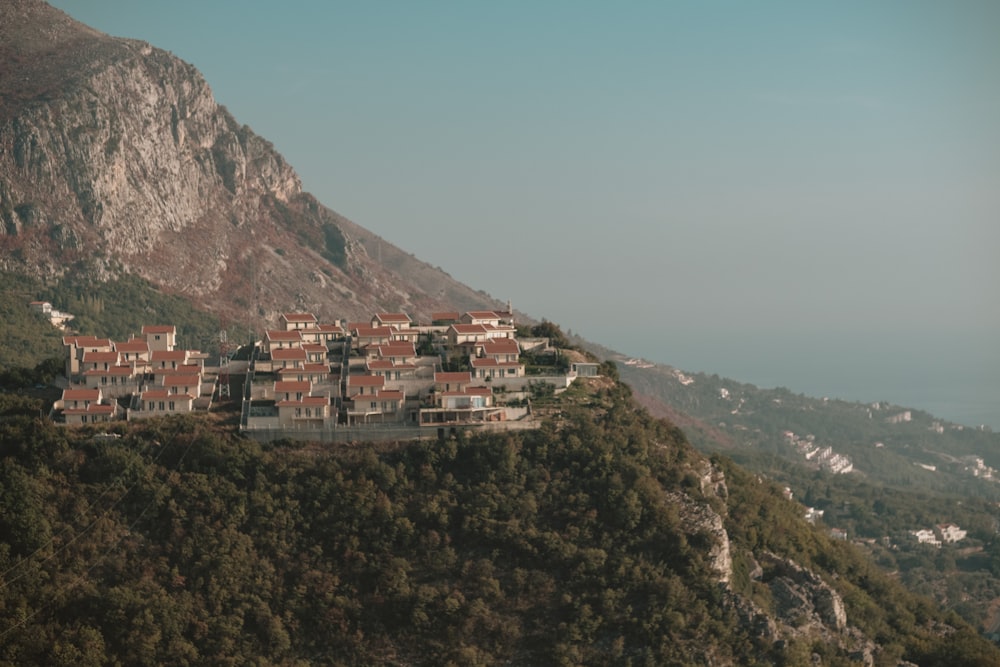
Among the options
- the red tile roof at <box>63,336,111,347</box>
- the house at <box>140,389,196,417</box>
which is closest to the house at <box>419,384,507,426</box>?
the house at <box>140,389,196,417</box>

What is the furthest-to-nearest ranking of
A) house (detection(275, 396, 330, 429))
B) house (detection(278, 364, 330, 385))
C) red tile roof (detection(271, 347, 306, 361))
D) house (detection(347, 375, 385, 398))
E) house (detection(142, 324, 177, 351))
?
1. house (detection(142, 324, 177, 351))
2. red tile roof (detection(271, 347, 306, 361))
3. house (detection(278, 364, 330, 385))
4. house (detection(347, 375, 385, 398))
5. house (detection(275, 396, 330, 429))

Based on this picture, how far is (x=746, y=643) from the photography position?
3553 cm

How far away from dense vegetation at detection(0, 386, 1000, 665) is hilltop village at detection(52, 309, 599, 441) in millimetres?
1180

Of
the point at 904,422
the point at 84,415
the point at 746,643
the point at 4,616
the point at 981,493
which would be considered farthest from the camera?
the point at 904,422

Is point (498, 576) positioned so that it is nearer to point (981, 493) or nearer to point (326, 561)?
point (326, 561)

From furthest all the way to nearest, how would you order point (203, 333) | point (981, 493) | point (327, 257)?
point (327, 257), point (981, 493), point (203, 333)

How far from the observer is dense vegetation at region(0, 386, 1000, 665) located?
3394 cm

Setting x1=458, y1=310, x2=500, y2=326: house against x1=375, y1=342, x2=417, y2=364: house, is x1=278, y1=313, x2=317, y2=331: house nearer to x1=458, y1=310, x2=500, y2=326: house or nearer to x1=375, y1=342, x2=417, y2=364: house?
x1=375, y1=342, x2=417, y2=364: house

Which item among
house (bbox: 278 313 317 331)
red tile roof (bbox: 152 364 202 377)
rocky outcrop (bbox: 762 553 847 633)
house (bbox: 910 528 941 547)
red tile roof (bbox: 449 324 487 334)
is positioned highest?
red tile roof (bbox: 449 324 487 334)

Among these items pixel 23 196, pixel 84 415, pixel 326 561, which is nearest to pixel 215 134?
pixel 23 196

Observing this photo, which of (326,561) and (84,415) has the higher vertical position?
(84,415)

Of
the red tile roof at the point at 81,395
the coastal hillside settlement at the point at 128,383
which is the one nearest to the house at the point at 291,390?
the coastal hillside settlement at the point at 128,383

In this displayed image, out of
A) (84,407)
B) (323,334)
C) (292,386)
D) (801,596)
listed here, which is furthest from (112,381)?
(801,596)

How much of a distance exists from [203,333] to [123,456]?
40415mm
